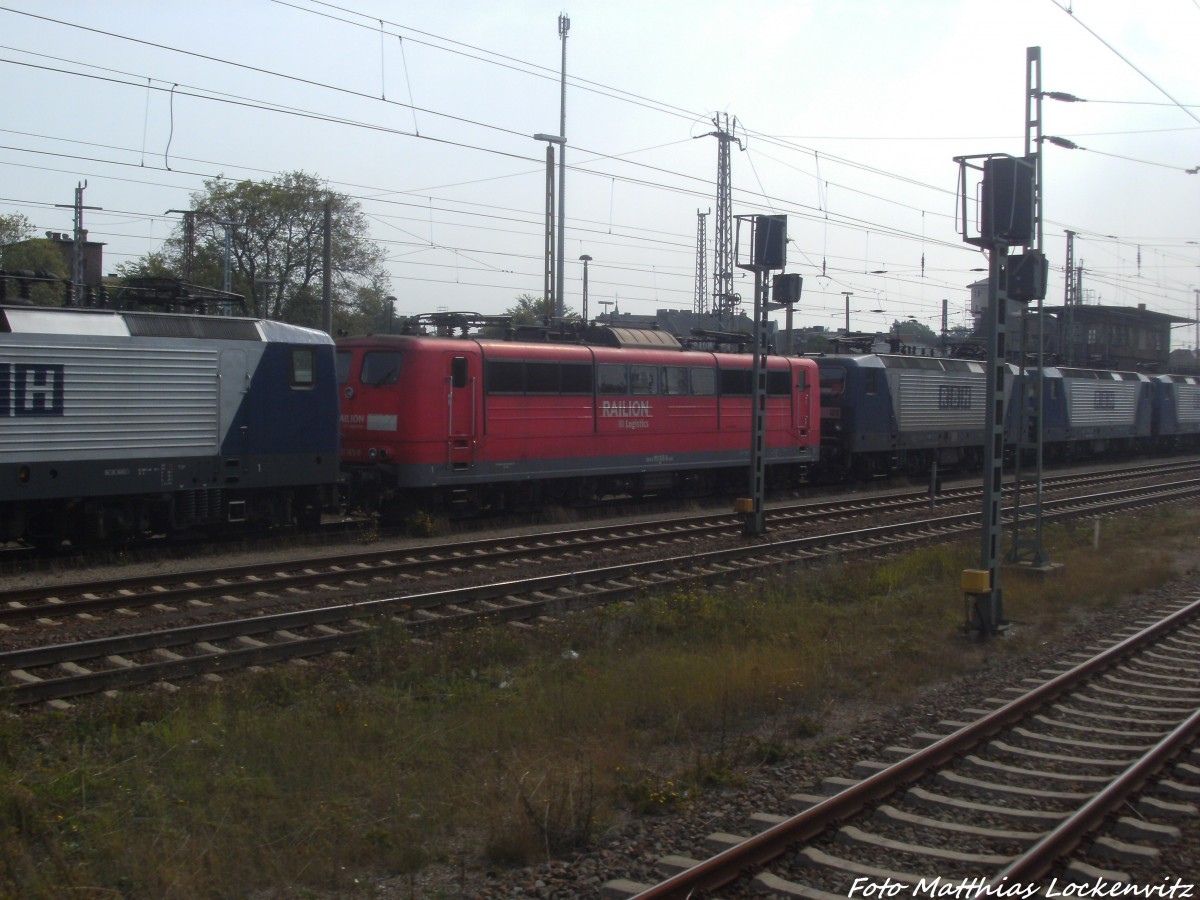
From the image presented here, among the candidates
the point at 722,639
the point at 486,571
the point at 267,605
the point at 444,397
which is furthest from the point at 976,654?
the point at 444,397

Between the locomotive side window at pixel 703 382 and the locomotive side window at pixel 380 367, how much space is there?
706 centimetres

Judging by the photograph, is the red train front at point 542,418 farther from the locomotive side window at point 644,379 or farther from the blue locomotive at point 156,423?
the blue locomotive at point 156,423

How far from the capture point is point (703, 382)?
901 inches

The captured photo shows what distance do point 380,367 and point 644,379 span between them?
5.66 m

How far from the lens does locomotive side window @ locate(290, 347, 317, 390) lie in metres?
16.4

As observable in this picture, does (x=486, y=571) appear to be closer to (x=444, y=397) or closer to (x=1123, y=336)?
(x=444, y=397)

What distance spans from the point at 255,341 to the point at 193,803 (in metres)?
10.6

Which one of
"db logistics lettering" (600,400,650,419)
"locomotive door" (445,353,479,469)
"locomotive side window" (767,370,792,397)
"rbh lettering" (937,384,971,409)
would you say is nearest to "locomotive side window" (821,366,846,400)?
"locomotive side window" (767,370,792,397)

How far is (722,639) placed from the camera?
35.6 ft

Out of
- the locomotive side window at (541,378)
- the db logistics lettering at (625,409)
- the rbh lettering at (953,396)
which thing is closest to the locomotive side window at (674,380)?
the db logistics lettering at (625,409)

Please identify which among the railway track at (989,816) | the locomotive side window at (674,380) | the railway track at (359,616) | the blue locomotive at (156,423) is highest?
the locomotive side window at (674,380)

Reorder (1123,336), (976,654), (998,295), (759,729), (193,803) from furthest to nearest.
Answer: (1123,336), (998,295), (976,654), (759,729), (193,803)

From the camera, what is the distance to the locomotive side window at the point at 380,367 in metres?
17.8

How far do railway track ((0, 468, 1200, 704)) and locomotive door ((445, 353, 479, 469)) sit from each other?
88.9 inches
